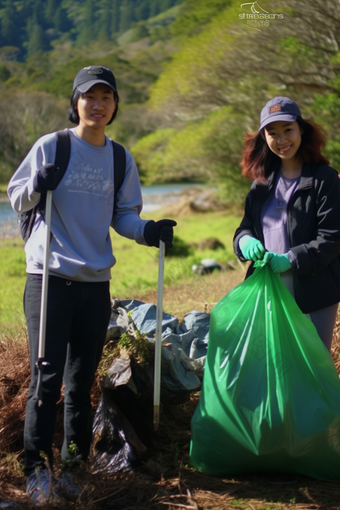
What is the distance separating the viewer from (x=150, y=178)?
2375 cm

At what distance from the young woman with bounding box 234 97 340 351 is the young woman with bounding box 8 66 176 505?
0.42 metres

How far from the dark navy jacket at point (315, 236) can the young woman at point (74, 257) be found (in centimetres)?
53

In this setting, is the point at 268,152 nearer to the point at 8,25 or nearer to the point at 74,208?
the point at 74,208

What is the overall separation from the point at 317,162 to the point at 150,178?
2154 centimetres

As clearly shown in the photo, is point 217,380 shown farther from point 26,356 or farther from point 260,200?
point 26,356

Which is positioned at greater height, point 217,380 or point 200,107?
point 200,107

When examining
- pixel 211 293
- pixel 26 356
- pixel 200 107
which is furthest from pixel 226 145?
pixel 26 356

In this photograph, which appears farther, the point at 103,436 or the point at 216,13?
the point at 216,13

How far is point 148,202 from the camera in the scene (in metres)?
34.5

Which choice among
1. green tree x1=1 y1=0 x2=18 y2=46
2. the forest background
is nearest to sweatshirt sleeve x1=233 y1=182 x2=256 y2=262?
the forest background

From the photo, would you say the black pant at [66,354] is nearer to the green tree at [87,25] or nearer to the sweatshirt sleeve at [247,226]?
the sweatshirt sleeve at [247,226]

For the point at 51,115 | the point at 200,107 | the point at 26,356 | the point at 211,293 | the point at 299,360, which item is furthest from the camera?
the point at 51,115

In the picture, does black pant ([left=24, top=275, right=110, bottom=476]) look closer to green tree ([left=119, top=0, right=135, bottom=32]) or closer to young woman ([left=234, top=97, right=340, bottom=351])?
young woman ([left=234, top=97, right=340, bottom=351])

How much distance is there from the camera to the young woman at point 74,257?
87.0 inches
